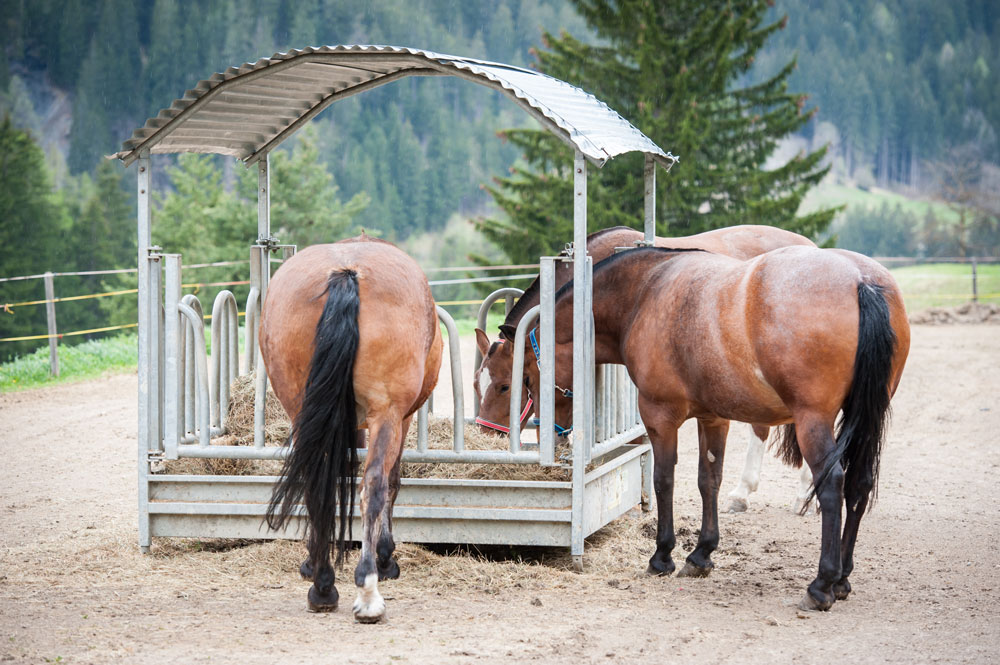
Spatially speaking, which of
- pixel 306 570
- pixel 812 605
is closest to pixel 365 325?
pixel 306 570

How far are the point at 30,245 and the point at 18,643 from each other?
1663 inches

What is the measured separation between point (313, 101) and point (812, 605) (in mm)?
3879

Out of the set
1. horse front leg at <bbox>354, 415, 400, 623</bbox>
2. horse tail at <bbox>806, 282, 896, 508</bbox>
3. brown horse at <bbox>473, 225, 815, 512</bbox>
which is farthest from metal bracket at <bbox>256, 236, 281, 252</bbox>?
horse tail at <bbox>806, 282, 896, 508</bbox>


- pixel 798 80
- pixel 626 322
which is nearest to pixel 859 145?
pixel 798 80

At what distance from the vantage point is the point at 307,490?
381cm

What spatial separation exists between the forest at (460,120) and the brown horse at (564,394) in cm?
1300

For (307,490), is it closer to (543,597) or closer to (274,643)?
(274,643)

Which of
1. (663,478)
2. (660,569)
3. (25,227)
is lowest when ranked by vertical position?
(660,569)

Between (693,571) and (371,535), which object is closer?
(371,535)

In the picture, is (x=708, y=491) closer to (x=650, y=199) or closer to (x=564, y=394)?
(x=564, y=394)

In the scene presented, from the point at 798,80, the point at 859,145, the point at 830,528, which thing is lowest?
the point at 830,528

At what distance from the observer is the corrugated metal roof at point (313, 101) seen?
4.52 meters

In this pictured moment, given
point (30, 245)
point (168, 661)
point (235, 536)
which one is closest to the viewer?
point (168, 661)

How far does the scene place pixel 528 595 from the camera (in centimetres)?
437
